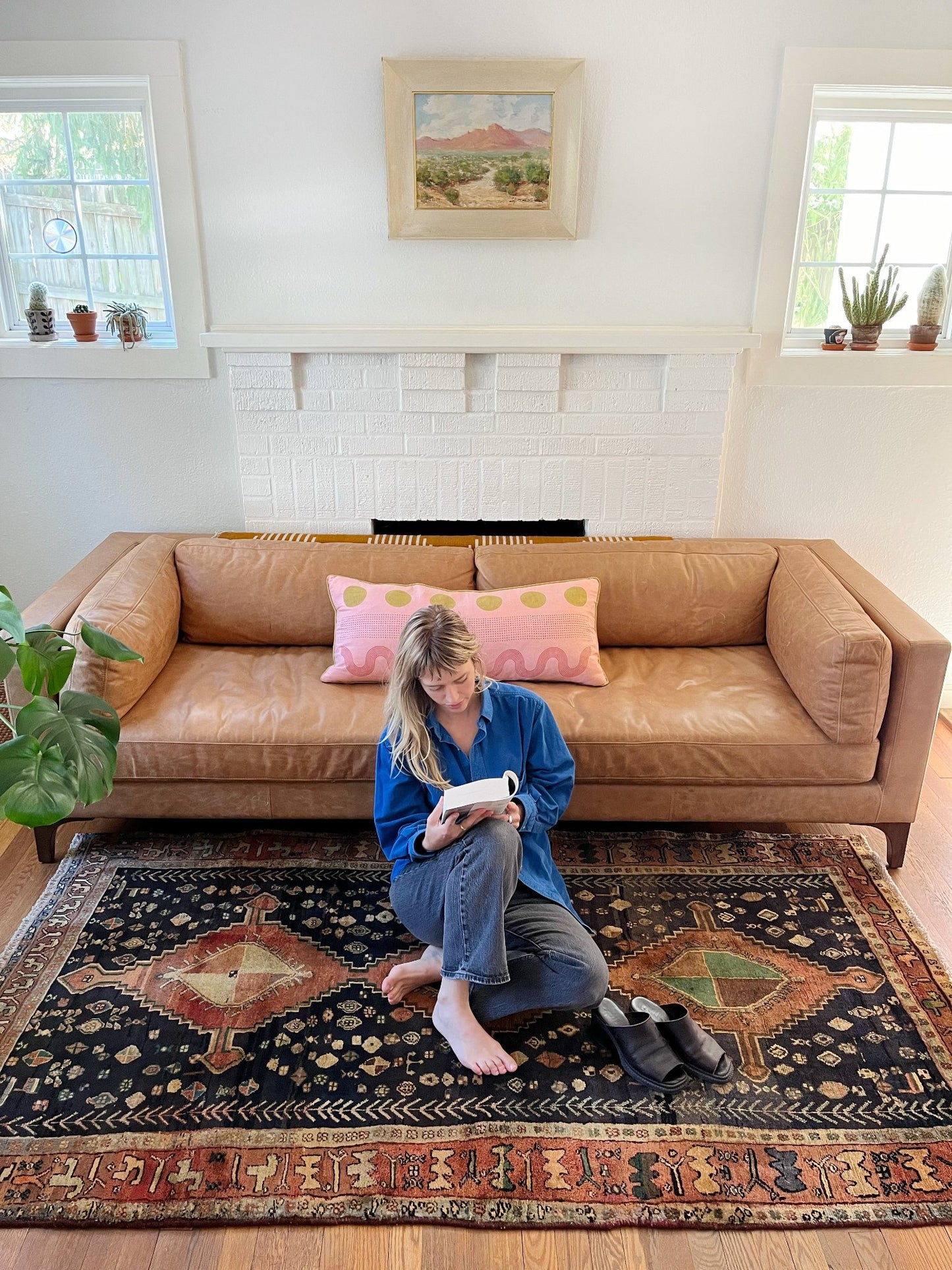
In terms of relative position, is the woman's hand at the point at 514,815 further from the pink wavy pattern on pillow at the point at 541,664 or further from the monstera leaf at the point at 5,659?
the monstera leaf at the point at 5,659

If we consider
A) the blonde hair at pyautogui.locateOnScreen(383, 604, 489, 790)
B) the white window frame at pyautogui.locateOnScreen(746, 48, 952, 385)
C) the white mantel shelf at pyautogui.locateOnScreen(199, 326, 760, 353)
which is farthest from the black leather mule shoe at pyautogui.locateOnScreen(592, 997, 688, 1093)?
the white window frame at pyautogui.locateOnScreen(746, 48, 952, 385)

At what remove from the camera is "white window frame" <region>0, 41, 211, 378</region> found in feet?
9.80

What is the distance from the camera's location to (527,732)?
86.4 inches

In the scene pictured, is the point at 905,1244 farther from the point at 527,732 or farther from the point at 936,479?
the point at 936,479

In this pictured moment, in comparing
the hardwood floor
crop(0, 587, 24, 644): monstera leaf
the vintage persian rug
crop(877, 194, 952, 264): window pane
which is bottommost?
the hardwood floor

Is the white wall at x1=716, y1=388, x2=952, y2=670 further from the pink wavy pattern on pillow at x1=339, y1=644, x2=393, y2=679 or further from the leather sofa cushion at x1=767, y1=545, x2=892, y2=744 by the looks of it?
the pink wavy pattern on pillow at x1=339, y1=644, x2=393, y2=679

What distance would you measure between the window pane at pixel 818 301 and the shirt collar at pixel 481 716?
2.09 meters

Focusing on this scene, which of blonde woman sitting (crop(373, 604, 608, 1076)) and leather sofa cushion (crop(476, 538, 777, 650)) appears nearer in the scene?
blonde woman sitting (crop(373, 604, 608, 1076))

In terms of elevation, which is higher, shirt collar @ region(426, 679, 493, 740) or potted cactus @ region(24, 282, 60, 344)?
potted cactus @ region(24, 282, 60, 344)

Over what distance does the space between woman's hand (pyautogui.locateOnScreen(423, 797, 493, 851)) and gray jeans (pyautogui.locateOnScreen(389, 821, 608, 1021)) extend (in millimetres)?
21

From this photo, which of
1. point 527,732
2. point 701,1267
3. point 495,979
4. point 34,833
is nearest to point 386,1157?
point 495,979

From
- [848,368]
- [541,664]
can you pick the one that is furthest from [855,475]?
[541,664]

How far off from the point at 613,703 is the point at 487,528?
1.02 meters

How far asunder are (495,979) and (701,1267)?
1.97 feet
